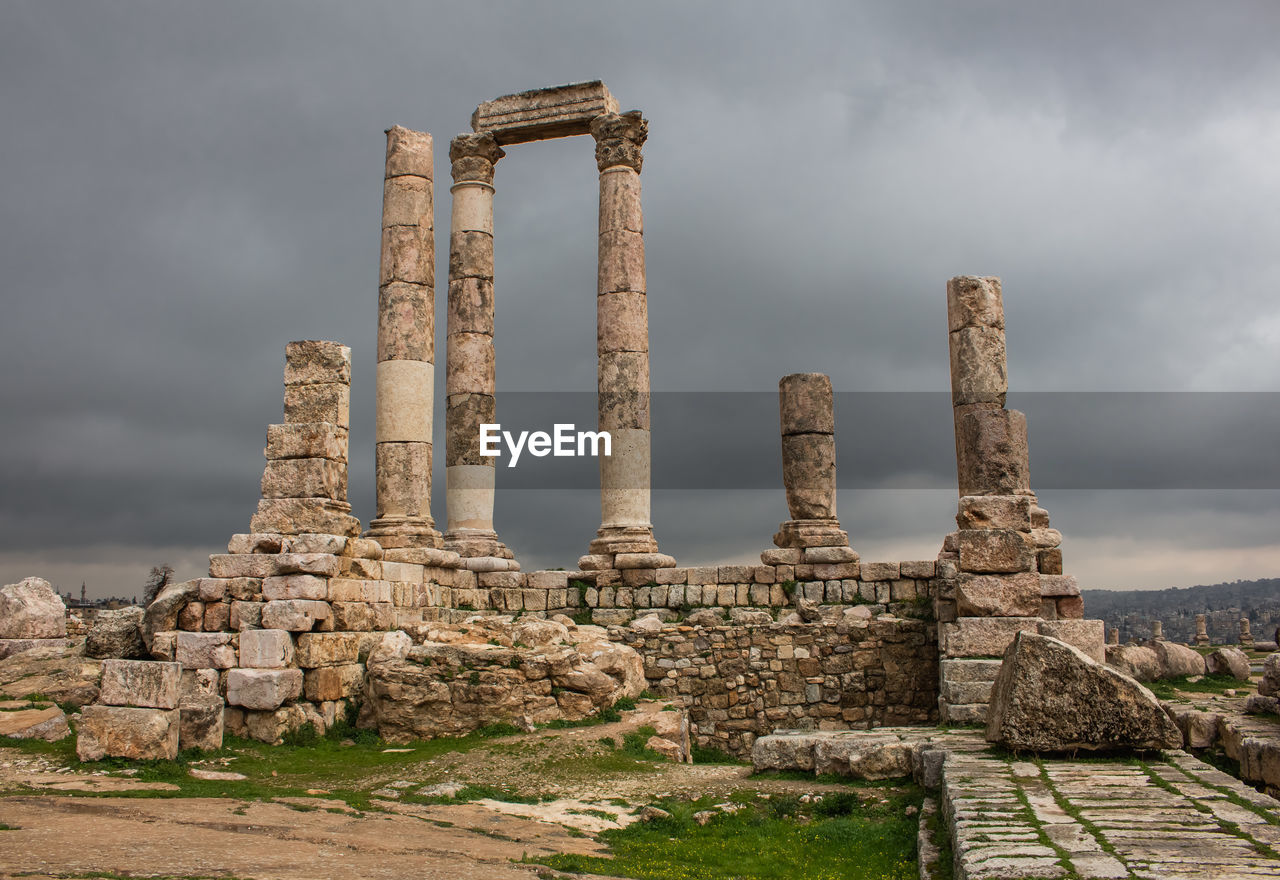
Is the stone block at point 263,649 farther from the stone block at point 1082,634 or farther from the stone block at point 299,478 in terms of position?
the stone block at point 1082,634

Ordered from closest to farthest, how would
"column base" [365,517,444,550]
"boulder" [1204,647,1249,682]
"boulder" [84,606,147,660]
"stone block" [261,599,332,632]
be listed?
"stone block" [261,599,332,632], "boulder" [84,606,147,660], "column base" [365,517,444,550], "boulder" [1204,647,1249,682]

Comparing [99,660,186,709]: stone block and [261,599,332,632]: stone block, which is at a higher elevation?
[261,599,332,632]: stone block

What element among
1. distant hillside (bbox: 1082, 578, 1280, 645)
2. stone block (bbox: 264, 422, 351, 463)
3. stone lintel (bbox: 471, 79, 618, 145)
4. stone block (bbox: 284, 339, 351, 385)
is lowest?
distant hillside (bbox: 1082, 578, 1280, 645)

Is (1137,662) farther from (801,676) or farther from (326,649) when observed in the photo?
(326,649)

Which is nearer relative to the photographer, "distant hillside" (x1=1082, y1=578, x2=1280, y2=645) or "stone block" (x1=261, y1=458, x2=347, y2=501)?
"stone block" (x1=261, y1=458, x2=347, y2=501)

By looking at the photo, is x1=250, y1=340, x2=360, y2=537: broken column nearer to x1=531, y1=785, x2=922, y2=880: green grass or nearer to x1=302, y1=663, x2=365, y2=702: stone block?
x1=302, y1=663, x2=365, y2=702: stone block

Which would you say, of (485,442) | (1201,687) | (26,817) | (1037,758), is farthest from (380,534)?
(1201,687)

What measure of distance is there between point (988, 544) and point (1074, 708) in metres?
4.60

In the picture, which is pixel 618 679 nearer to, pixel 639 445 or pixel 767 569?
pixel 767 569

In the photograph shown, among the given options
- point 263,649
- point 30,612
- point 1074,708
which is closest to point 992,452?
point 1074,708

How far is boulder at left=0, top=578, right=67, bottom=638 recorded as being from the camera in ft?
60.0

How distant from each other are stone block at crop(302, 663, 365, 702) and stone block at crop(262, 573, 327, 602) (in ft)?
3.09

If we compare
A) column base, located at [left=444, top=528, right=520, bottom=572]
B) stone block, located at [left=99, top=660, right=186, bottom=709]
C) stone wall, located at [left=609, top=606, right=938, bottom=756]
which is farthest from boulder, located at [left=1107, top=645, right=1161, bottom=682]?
stone block, located at [left=99, top=660, right=186, bottom=709]

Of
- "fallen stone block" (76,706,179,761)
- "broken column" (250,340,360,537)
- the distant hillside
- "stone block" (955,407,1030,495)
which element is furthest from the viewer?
A: the distant hillside
